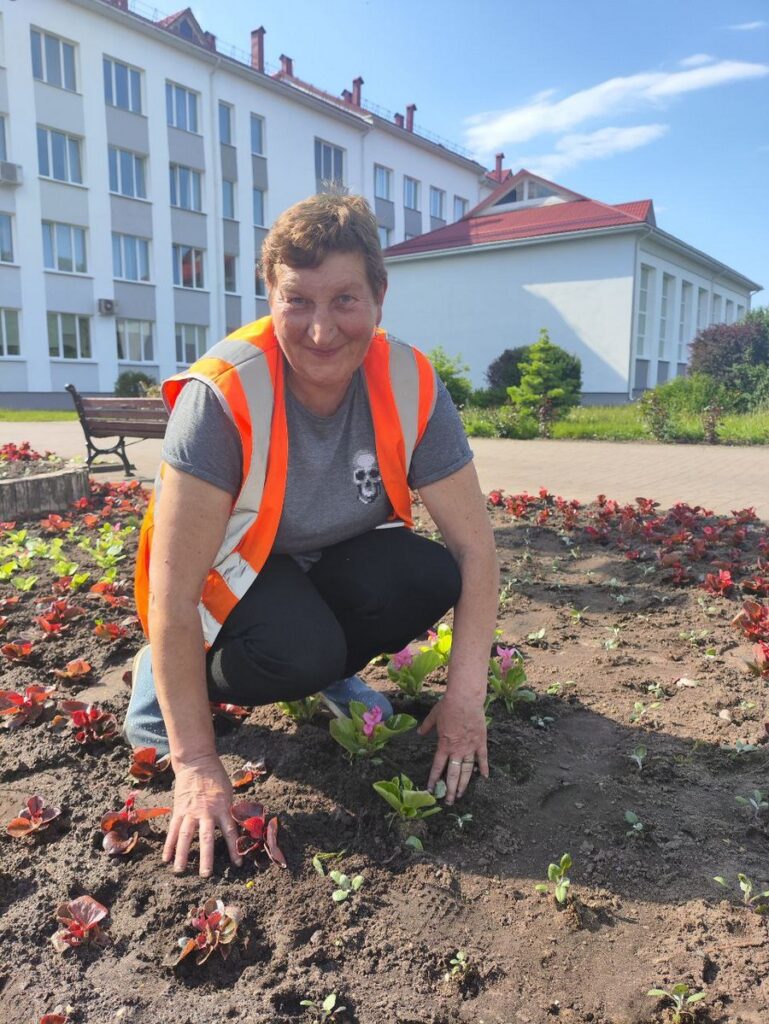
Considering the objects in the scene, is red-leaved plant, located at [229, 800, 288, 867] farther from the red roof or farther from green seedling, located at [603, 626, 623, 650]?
Answer: the red roof

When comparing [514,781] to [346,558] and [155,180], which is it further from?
[155,180]

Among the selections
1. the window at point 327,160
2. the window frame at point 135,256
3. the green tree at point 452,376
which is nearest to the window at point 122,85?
the window frame at point 135,256

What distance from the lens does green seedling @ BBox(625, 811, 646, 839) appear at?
2086 mm

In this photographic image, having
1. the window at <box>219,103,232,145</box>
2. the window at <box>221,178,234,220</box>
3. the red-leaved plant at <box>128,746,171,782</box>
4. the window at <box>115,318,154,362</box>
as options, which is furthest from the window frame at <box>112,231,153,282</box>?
the red-leaved plant at <box>128,746,171,782</box>

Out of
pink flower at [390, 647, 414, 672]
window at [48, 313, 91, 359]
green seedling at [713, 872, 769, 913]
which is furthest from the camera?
window at [48, 313, 91, 359]

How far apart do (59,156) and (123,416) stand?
73.6ft

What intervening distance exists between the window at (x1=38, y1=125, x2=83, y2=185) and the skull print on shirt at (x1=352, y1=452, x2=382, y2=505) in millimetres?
27911

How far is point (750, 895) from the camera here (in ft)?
6.13

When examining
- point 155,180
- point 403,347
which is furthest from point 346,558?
point 155,180

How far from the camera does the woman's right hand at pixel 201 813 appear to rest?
1927 mm

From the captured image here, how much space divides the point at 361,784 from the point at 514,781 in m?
0.44

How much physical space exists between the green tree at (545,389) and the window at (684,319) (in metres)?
11.5

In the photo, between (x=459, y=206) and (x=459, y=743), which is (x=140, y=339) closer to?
(x=459, y=206)

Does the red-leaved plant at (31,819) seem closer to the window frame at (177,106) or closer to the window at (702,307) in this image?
the window frame at (177,106)
